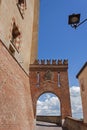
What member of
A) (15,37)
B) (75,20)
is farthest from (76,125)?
(75,20)

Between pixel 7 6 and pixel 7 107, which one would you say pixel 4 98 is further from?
pixel 7 6

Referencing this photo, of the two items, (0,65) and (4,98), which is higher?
(0,65)

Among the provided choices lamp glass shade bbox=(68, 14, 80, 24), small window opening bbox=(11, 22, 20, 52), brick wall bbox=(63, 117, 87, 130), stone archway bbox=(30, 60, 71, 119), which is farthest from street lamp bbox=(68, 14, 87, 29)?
stone archway bbox=(30, 60, 71, 119)

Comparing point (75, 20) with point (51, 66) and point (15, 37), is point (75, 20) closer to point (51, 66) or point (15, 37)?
point (15, 37)

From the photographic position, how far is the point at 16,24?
876 cm

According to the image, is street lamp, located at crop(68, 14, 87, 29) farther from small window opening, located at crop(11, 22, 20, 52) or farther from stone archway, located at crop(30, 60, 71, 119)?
stone archway, located at crop(30, 60, 71, 119)

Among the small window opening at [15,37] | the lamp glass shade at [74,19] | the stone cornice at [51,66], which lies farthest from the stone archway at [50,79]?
the lamp glass shade at [74,19]

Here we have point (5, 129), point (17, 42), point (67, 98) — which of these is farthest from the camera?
point (67, 98)

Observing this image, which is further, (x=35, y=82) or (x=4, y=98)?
(x=35, y=82)

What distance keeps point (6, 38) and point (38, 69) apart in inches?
368

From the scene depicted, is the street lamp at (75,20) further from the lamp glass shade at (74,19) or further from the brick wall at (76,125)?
the brick wall at (76,125)

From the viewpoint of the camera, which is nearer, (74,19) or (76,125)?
(74,19)

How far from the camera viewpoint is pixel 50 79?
16016mm

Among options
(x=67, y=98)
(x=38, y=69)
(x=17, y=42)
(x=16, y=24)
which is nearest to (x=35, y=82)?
(x=38, y=69)
